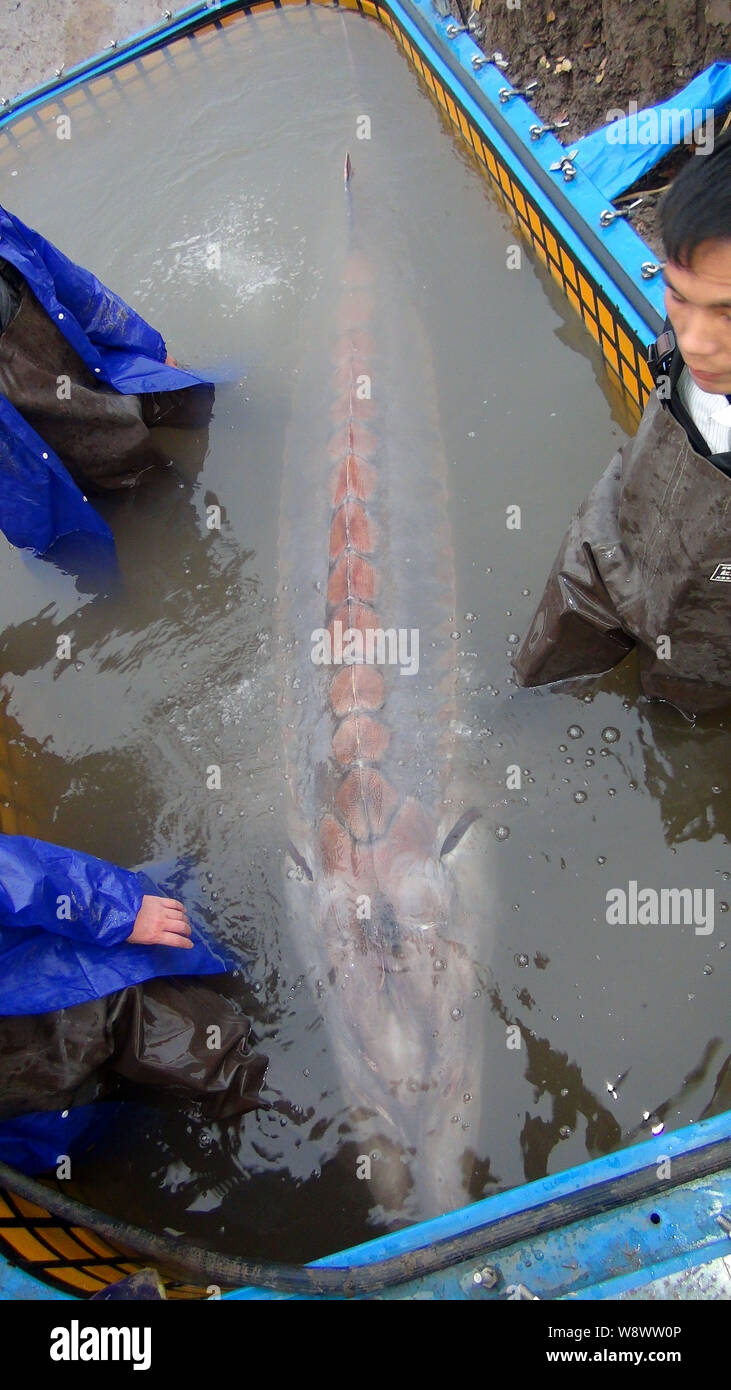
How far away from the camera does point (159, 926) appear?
2.73 metres

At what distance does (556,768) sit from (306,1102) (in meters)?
1.47

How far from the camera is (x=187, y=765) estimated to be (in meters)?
3.66

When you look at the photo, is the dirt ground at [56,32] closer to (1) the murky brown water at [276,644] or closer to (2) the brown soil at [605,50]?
(1) the murky brown water at [276,644]

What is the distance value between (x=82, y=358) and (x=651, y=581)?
8.59 ft

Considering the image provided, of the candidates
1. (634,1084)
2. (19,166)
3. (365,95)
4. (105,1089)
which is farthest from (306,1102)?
Answer: (19,166)

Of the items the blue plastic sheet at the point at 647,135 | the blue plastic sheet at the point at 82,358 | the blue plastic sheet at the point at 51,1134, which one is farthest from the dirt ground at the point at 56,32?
the blue plastic sheet at the point at 51,1134

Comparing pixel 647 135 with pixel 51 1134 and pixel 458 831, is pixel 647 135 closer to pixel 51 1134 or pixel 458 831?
pixel 458 831

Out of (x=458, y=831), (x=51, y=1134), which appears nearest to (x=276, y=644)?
(x=458, y=831)

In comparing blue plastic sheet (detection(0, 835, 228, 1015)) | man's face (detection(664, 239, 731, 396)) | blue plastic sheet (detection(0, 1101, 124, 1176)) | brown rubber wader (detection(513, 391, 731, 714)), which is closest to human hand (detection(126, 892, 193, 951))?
blue plastic sheet (detection(0, 835, 228, 1015))

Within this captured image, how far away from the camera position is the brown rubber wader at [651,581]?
2268 millimetres

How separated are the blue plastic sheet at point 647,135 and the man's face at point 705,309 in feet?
8.31

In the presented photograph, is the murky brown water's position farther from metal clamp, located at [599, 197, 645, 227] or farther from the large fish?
metal clamp, located at [599, 197, 645, 227]

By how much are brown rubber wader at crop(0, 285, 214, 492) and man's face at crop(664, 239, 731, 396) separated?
103 inches

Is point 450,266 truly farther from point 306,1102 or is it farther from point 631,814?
point 306,1102
